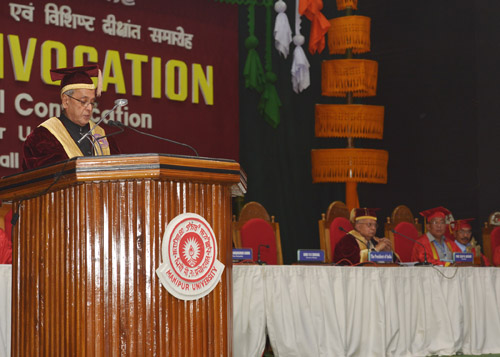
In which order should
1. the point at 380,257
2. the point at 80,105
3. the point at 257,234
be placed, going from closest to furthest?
the point at 80,105
the point at 380,257
the point at 257,234

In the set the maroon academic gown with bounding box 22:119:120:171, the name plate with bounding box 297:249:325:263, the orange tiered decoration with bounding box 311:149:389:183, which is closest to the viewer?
the maroon academic gown with bounding box 22:119:120:171

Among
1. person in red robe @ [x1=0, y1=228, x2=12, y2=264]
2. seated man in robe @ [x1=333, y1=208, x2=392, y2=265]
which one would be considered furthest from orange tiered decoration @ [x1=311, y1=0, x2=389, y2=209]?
person in red robe @ [x1=0, y1=228, x2=12, y2=264]

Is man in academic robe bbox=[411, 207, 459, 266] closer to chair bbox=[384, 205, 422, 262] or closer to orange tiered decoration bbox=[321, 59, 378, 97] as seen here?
chair bbox=[384, 205, 422, 262]

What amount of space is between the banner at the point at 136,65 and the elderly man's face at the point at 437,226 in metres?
1.89

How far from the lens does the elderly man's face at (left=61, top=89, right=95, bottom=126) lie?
8.28ft

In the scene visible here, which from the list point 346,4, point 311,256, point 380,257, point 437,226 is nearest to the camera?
point 311,256

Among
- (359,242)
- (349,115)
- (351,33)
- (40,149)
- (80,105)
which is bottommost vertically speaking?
(359,242)

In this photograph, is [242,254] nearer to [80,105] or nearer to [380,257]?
[380,257]

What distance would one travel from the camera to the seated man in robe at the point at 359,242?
537 centimetres

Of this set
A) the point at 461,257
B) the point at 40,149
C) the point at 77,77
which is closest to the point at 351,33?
the point at 461,257

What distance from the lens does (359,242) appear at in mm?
5562

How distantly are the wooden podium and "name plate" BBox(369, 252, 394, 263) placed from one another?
2.80 m

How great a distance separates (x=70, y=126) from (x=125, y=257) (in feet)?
2.58

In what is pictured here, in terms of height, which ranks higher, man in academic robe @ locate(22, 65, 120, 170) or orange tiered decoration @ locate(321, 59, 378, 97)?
orange tiered decoration @ locate(321, 59, 378, 97)
